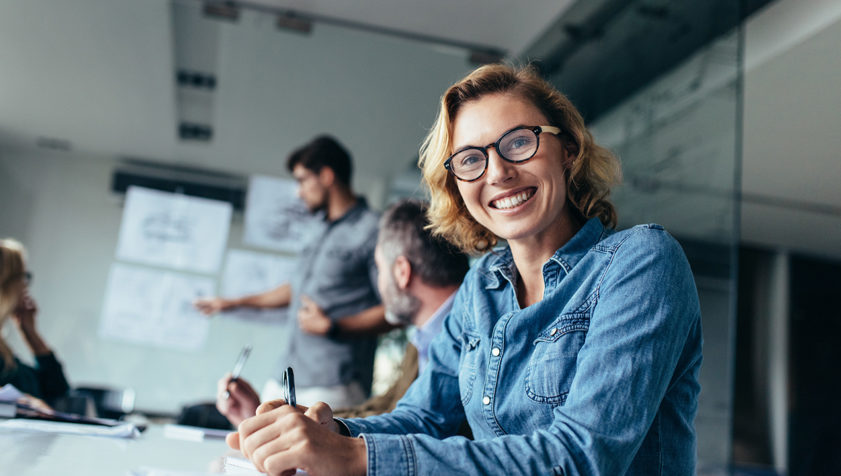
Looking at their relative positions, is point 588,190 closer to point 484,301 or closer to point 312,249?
point 484,301

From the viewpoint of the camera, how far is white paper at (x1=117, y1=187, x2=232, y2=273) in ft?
12.6

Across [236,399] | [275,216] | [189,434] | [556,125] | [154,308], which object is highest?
[275,216]

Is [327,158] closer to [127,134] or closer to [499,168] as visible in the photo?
[127,134]

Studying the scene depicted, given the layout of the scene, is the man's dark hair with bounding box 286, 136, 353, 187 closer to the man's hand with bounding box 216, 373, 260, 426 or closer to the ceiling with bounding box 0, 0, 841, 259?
the ceiling with bounding box 0, 0, 841, 259

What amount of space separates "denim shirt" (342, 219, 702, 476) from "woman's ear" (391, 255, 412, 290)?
613 millimetres

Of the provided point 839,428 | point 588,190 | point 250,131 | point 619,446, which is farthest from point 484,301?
point 839,428

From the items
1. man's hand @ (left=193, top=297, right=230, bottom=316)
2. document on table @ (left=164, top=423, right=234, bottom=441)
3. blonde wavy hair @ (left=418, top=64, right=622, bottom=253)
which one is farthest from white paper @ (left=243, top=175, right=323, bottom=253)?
blonde wavy hair @ (left=418, top=64, right=622, bottom=253)

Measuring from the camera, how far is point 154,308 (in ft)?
12.4

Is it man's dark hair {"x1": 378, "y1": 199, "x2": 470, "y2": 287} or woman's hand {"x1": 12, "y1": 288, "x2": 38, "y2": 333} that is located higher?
man's dark hair {"x1": 378, "y1": 199, "x2": 470, "y2": 287}

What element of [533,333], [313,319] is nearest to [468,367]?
[533,333]

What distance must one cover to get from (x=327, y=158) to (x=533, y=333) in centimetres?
280

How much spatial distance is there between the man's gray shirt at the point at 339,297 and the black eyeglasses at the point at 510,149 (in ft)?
6.81

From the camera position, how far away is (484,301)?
130cm

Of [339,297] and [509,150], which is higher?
[509,150]
